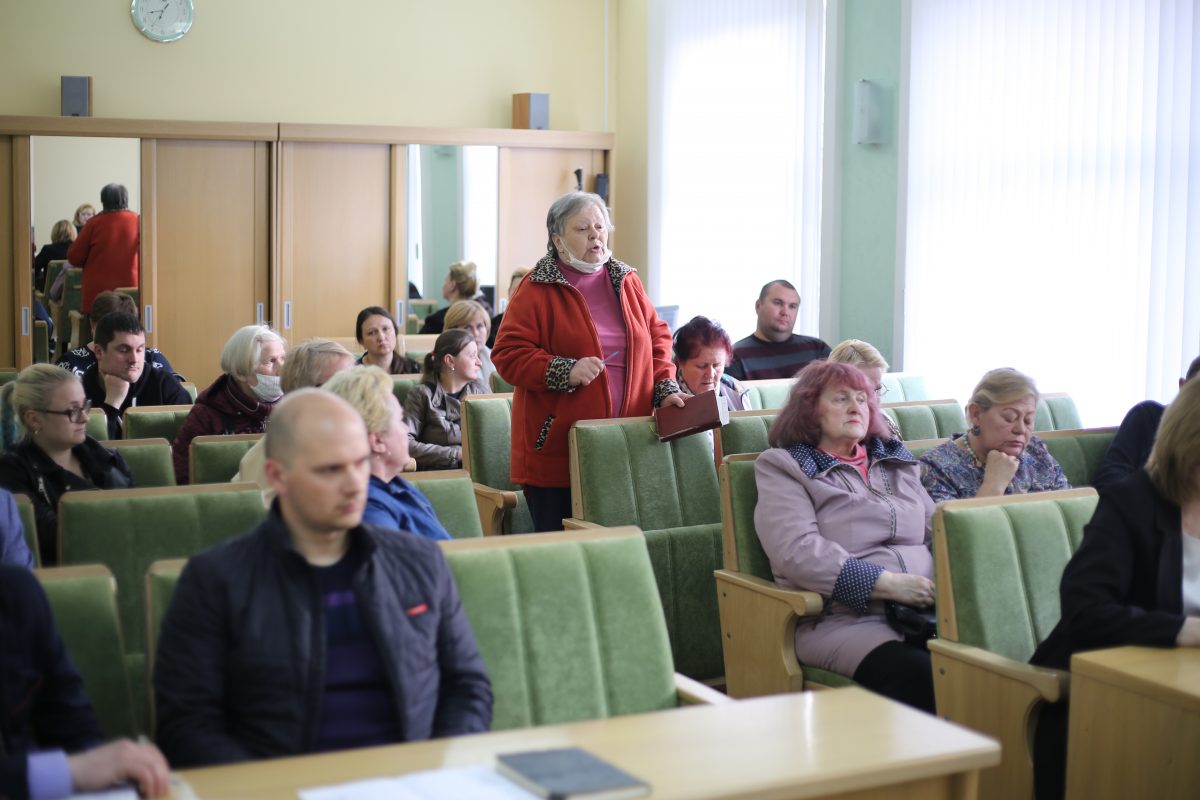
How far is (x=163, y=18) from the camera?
→ 28.1 ft

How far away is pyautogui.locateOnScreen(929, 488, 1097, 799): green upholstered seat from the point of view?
2.89 m

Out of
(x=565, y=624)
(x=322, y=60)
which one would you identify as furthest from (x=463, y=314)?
(x=565, y=624)

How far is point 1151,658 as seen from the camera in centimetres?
255

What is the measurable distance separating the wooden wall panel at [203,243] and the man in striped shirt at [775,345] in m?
3.85

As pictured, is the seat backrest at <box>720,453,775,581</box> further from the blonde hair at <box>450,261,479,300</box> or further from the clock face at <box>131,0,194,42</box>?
the clock face at <box>131,0,194,42</box>

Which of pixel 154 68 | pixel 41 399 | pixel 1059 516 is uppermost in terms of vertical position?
pixel 154 68

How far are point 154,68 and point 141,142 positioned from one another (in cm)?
65

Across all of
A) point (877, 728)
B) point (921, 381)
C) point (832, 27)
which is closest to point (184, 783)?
point (877, 728)

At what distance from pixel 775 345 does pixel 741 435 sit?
2.05m

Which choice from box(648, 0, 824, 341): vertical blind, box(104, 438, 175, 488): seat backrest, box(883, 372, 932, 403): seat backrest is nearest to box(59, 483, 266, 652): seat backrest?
box(104, 438, 175, 488): seat backrest

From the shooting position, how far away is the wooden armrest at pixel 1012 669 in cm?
279

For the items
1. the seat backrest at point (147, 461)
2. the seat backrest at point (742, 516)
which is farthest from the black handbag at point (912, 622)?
the seat backrest at point (147, 461)

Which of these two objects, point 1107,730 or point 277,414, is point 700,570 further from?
point 277,414

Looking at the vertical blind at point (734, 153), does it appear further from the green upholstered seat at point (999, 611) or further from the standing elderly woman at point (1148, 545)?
the standing elderly woman at point (1148, 545)
